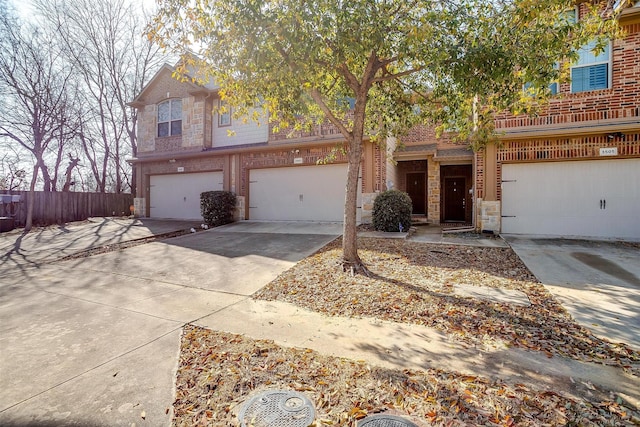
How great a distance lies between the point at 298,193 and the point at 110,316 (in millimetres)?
8326

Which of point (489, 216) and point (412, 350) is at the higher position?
point (489, 216)

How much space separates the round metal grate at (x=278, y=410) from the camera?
196 centimetres

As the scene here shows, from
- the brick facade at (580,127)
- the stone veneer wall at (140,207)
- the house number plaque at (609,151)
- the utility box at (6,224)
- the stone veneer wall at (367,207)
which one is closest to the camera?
the brick facade at (580,127)

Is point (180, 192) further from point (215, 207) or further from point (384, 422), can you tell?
point (384, 422)

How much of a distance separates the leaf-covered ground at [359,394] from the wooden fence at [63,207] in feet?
49.0

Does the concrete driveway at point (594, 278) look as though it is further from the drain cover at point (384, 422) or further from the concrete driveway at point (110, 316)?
the concrete driveway at point (110, 316)

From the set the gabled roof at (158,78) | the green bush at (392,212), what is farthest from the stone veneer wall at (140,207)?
Answer: the green bush at (392,212)

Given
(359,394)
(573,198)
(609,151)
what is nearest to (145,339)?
(359,394)

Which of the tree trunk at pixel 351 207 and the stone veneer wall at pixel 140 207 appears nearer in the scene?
the tree trunk at pixel 351 207

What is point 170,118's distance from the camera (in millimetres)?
14383

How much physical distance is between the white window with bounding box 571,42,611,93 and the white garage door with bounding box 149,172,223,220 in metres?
12.3

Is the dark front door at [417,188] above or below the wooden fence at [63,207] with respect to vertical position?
above

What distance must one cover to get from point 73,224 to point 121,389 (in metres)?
14.6

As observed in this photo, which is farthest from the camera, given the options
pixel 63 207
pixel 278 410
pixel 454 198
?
pixel 454 198
